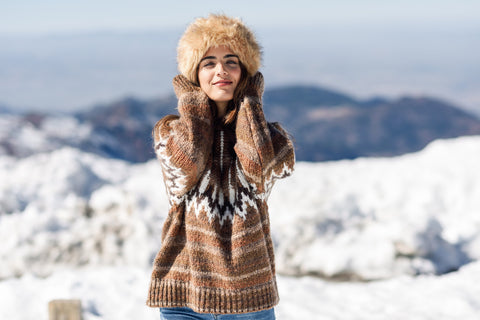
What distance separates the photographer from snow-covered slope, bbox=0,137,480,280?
5113 mm

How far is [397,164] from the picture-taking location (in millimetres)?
7082

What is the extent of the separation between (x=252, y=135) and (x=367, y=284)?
307cm

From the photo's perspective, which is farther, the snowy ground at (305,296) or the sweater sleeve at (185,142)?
the snowy ground at (305,296)

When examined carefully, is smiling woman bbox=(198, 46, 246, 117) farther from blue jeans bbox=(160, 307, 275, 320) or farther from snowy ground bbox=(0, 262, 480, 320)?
snowy ground bbox=(0, 262, 480, 320)

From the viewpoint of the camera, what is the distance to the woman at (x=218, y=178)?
215cm

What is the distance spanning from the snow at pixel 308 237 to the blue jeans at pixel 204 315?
65.1 inches

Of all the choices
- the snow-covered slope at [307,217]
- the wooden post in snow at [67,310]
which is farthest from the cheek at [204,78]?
the snow-covered slope at [307,217]

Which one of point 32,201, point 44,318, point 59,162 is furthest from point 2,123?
point 44,318

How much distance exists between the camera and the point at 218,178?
223 centimetres

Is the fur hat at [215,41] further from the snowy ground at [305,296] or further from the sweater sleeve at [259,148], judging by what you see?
the snowy ground at [305,296]

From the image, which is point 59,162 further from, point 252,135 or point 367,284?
point 252,135

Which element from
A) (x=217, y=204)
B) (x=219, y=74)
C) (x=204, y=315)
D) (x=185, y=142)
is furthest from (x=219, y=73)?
(x=204, y=315)

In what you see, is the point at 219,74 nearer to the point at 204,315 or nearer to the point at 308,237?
the point at 204,315

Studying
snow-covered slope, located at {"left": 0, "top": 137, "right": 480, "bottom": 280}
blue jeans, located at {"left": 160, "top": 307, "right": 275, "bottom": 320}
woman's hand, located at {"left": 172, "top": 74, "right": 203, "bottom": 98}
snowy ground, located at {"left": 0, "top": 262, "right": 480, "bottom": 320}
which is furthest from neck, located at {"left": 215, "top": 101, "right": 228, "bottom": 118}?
snow-covered slope, located at {"left": 0, "top": 137, "right": 480, "bottom": 280}
